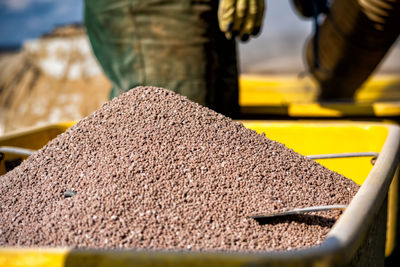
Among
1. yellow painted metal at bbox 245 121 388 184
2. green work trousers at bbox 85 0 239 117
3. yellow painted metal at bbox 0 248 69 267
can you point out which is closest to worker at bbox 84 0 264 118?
green work trousers at bbox 85 0 239 117

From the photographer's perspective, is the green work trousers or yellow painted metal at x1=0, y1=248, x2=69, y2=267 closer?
yellow painted metal at x1=0, y1=248, x2=69, y2=267

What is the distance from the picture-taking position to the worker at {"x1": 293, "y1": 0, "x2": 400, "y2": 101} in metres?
1.78

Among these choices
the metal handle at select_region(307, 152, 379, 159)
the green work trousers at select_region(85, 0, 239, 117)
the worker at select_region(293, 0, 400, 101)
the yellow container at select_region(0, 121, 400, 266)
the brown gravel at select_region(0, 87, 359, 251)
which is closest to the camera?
the yellow container at select_region(0, 121, 400, 266)

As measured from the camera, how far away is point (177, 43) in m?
1.52

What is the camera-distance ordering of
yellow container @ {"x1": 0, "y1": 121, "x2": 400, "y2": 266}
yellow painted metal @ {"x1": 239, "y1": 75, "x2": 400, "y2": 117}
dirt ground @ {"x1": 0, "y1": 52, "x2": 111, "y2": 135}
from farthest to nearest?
dirt ground @ {"x1": 0, "y1": 52, "x2": 111, "y2": 135} → yellow painted metal @ {"x1": 239, "y1": 75, "x2": 400, "y2": 117} → yellow container @ {"x1": 0, "y1": 121, "x2": 400, "y2": 266}

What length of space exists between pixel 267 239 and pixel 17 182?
0.53 meters

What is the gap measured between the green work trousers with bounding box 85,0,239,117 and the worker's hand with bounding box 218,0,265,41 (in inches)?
4.0

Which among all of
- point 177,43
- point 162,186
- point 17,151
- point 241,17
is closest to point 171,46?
point 177,43

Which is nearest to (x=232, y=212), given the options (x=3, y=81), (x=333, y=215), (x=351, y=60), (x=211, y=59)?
(x=333, y=215)

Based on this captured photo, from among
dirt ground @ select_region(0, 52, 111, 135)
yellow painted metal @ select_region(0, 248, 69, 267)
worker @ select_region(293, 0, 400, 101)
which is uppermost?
yellow painted metal @ select_region(0, 248, 69, 267)

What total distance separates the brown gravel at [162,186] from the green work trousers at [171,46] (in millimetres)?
495

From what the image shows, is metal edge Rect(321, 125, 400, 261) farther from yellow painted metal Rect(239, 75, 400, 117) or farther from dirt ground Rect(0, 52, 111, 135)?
dirt ground Rect(0, 52, 111, 135)

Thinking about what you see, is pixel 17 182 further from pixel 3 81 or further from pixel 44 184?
pixel 3 81

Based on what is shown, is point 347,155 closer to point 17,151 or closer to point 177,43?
point 177,43
